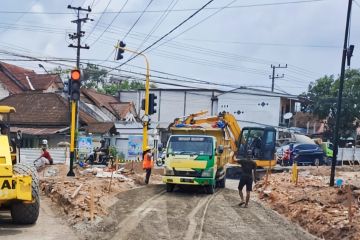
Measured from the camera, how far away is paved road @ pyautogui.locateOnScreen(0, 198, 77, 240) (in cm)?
1073

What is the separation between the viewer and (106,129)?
43.1 metres

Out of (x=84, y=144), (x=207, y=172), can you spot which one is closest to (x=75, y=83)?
(x=207, y=172)

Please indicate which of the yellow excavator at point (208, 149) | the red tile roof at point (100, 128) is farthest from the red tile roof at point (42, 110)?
the yellow excavator at point (208, 149)

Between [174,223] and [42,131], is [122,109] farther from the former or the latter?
[174,223]

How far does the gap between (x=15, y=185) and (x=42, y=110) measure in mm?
35238

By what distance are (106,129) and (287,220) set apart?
2969 cm

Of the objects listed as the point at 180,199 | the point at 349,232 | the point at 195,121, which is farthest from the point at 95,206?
the point at 195,121

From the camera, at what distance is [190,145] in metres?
20.4

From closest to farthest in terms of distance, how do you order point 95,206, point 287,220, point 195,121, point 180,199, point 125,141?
1. point 95,206
2. point 287,220
3. point 180,199
4. point 195,121
5. point 125,141

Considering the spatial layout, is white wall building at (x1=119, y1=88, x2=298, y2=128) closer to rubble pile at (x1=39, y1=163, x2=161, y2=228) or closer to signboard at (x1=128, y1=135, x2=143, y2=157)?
signboard at (x1=128, y1=135, x2=143, y2=157)

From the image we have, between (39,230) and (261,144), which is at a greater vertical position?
(261,144)

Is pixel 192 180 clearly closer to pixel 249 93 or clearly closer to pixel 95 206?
pixel 95 206

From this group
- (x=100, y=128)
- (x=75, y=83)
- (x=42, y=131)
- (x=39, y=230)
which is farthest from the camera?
(x=100, y=128)

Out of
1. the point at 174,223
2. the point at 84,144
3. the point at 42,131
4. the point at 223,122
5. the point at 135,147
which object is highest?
the point at 223,122
